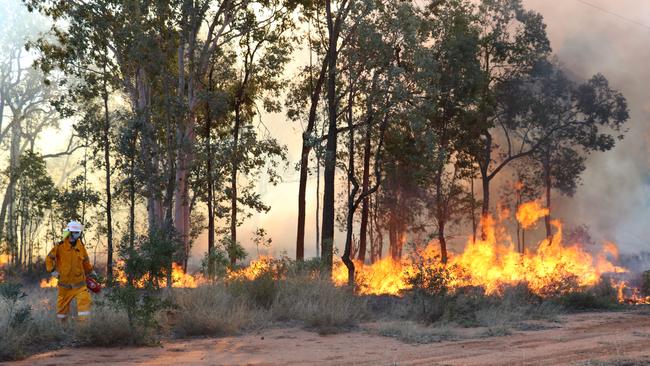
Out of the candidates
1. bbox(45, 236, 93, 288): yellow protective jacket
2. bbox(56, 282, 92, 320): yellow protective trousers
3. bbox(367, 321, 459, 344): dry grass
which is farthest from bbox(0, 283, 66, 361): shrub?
bbox(367, 321, 459, 344): dry grass

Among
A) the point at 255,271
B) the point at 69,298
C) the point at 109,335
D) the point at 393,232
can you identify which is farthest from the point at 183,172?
the point at 109,335

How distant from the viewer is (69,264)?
13.0m

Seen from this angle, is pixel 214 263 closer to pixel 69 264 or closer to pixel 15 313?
pixel 69 264

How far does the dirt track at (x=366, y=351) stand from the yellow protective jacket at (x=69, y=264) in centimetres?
191

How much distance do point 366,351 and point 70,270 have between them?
17.9 feet

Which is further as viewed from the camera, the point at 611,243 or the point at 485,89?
the point at 611,243

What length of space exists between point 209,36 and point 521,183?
2519cm

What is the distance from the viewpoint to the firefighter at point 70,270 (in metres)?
12.7

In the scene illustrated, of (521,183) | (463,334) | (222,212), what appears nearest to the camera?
Answer: (463,334)

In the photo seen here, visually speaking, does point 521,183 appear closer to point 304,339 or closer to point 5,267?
point 5,267

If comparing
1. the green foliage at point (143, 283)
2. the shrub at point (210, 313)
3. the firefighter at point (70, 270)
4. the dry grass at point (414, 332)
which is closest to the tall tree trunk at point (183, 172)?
the shrub at point (210, 313)

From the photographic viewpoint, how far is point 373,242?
163ft

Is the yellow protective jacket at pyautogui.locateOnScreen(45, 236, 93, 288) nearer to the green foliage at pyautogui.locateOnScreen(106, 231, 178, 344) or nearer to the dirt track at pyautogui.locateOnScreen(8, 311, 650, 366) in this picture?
the green foliage at pyautogui.locateOnScreen(106, 231, 178, 344)

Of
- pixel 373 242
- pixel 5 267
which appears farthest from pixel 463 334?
pixel 373 242
